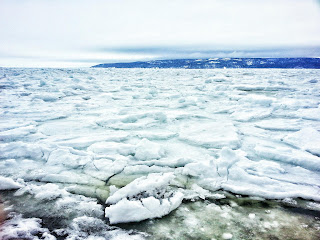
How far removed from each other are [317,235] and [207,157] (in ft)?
4.29

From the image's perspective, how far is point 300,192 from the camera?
6.30 ft

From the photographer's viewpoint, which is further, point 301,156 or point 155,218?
point 301,156

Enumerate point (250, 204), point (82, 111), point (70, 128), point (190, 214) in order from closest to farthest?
point (190, 214), point (250, 204), point (70, 128), point (82, 111)

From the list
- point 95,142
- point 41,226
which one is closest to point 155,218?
point 41,226

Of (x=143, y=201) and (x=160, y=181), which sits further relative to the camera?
(x=160, y=181)

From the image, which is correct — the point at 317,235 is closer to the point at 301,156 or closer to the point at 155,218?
the point at 155,218

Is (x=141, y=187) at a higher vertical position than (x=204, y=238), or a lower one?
higher

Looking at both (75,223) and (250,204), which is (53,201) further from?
(250,204)

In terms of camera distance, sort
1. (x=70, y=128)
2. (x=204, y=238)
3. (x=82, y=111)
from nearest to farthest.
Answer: (x=204, y=238)
(x=70, y=128)
(x=82, y=111)

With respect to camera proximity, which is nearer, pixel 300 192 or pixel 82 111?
pixel 300 192

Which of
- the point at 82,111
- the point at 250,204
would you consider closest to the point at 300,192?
the point at 250,204

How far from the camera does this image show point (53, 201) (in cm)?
183

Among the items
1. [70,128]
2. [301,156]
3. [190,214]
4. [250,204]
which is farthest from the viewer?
[70,128]

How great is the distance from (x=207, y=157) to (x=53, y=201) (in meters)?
1.69
